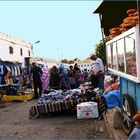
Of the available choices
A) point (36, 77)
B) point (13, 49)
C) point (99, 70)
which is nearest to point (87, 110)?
point (99, 70)

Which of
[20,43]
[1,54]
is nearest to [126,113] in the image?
[1,54]

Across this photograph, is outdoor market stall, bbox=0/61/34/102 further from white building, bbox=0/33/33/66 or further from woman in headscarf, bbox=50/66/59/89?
white building, bbox=0/33/33/66

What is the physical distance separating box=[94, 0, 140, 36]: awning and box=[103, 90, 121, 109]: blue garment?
171cm

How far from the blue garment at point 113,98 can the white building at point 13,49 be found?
1505 centimetres

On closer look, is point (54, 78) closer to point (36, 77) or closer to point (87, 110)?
point (36, 77)

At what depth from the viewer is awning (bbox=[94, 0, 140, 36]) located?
346 inches

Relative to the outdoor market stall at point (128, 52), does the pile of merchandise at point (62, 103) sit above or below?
below

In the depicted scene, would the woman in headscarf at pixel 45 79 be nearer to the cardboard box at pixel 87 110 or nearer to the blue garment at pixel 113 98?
the cardboard box at pixel 87 110

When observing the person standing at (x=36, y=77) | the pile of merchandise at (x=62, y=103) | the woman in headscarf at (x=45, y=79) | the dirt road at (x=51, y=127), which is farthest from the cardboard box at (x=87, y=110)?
the woman in headscarf at (x=45, y=79)

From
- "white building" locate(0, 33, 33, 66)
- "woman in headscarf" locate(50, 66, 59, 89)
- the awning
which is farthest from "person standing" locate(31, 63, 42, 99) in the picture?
the awning

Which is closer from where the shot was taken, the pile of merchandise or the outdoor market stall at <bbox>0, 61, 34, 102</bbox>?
the pile of merchandise

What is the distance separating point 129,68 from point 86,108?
4.17 meters

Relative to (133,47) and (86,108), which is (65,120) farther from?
(133,47)

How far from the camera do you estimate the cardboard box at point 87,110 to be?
1073cm
